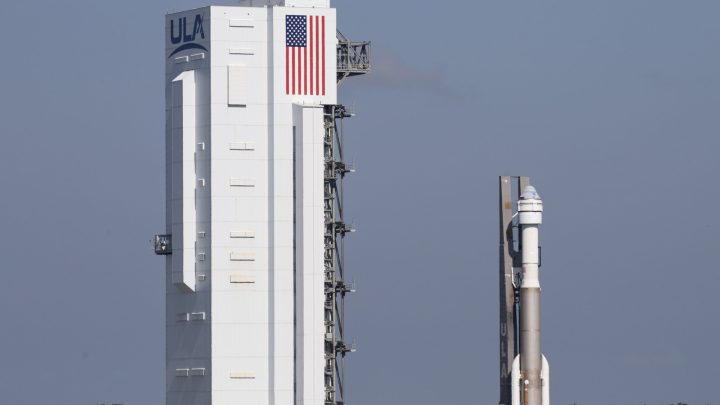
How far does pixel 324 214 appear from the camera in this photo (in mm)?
174625

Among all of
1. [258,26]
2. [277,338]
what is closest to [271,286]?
[277,338]

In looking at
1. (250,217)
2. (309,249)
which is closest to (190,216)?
(250,217)

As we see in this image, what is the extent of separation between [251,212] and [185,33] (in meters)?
9.95

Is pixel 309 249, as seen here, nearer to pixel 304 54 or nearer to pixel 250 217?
pixel 250 217

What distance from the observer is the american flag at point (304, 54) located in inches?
6865

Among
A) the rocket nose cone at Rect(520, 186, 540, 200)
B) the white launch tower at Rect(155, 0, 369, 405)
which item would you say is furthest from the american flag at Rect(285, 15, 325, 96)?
the rocket nose cone at Rect(520, 186, 540, 200)

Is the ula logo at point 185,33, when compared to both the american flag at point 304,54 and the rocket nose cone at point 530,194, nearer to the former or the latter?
the american flag at point 304,54

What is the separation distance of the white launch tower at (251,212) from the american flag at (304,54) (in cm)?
5

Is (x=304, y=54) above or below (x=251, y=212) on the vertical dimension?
above

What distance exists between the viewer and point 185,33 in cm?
17562

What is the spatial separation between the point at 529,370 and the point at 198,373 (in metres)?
17.1

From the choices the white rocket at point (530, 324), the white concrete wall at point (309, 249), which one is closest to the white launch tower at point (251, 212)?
the white concrete wall at point (309, 249)

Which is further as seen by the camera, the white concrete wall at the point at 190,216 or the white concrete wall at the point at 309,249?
the white concrete wall at the point at 190,216

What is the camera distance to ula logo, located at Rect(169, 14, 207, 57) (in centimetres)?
17462
